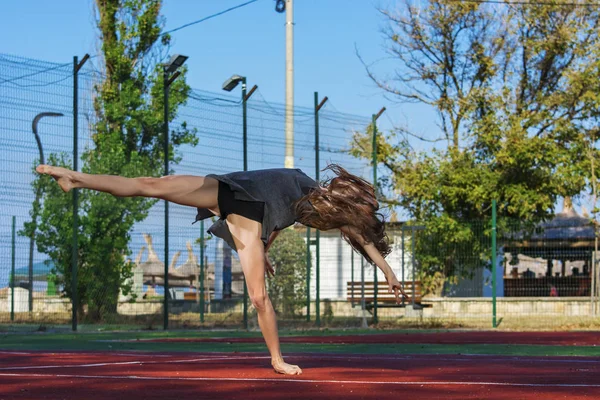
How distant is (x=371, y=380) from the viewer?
5.62 m

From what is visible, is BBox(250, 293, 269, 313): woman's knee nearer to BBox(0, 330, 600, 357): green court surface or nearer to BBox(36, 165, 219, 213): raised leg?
BBox(36, 165, 219, 213): raised leg

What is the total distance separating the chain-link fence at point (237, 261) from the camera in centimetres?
1465

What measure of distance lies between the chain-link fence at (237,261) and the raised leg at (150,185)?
882cm

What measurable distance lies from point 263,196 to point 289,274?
11.6 metres

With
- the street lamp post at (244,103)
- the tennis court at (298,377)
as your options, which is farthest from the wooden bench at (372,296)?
the tennis court at (298,377)

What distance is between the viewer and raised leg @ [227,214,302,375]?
6.09 meters

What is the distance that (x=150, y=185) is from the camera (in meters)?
5.77

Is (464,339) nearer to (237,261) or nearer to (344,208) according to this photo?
(237,261)

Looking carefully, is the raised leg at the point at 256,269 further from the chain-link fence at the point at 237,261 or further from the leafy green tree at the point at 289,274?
the leafy green tree at the point at 289,274

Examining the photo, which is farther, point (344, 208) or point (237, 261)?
point (237, 261)

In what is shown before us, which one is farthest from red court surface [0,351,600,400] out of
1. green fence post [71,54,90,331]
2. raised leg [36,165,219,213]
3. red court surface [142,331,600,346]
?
green fence post [71,54,90,331]

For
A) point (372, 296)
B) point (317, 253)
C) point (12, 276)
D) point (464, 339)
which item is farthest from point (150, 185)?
point (372, 296)

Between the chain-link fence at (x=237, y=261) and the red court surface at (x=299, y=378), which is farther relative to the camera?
the chain-link fence at (x=237, y=261)

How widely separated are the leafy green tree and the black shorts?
37.2 feet
